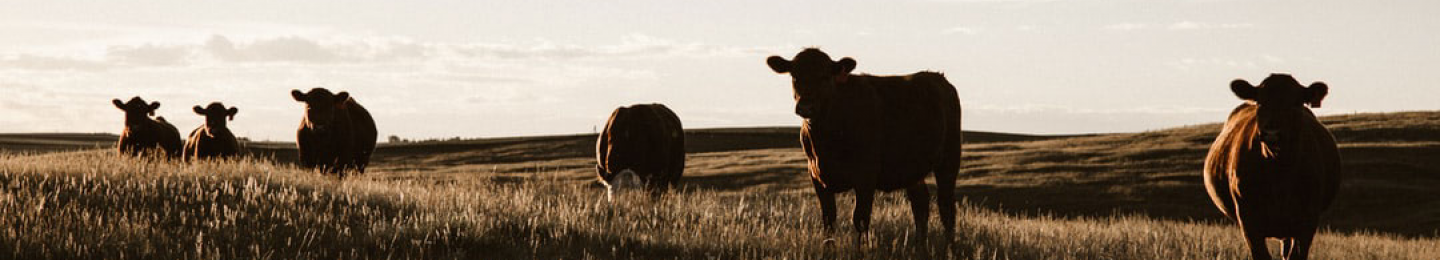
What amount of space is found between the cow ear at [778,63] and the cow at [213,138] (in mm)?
14298

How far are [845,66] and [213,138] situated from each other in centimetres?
1537

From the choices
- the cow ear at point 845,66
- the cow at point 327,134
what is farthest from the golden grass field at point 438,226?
the cow at point 327,134

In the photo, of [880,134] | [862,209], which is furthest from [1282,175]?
[862,209]

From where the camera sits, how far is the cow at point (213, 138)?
2200cm

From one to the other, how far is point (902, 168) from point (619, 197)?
10.1 ft

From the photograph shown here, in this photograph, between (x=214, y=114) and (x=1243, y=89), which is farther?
(x=214, y=114)

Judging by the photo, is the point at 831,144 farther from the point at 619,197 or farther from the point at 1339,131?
the point at 1339,131

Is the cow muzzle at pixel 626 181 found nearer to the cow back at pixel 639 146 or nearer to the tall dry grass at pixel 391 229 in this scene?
the cow back at pixel 639 146

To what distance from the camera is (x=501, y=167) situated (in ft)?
169

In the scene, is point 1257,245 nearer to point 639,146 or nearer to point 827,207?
point 827,207

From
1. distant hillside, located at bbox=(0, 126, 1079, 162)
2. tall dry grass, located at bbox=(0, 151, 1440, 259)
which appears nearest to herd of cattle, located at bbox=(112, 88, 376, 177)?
tall dry grass, located at bbox=(0, 151, 1440, 259)

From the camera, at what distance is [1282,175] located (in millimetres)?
10141

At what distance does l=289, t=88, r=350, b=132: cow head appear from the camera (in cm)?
1862

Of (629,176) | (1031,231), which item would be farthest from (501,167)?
(1031,231)
